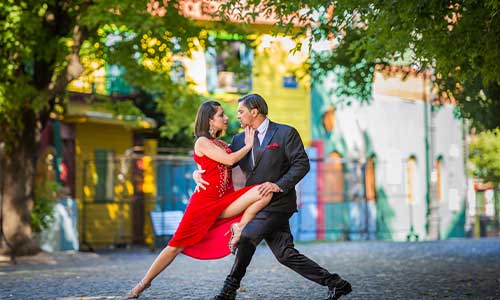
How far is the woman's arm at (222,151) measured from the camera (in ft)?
33.1

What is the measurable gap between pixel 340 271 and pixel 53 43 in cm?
817

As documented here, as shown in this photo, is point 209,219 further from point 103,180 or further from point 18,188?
point 103,180

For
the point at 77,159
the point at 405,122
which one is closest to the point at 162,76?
the point at 77,159

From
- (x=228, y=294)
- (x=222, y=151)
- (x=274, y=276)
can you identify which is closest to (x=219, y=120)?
(x=222, y=151)

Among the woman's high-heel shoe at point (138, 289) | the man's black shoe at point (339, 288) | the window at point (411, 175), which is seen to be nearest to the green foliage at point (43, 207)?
the woman's high-heel shoe at point (138, 289)

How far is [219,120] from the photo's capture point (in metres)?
10.3

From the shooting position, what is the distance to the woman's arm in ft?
33.1

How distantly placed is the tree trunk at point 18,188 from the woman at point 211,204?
1222 cm

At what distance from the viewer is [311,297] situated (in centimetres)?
1172

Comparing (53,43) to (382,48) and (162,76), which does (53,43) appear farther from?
(382,48)

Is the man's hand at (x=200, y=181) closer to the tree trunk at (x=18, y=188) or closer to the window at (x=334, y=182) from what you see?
the tree trunk at (x=18, y=188)

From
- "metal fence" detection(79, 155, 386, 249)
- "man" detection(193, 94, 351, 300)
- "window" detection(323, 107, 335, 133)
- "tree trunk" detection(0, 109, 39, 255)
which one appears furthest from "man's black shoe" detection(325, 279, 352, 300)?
"window" detection(323, 107, 335, 133)

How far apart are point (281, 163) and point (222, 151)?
23.5 inches

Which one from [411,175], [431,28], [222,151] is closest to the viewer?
[222,151]
